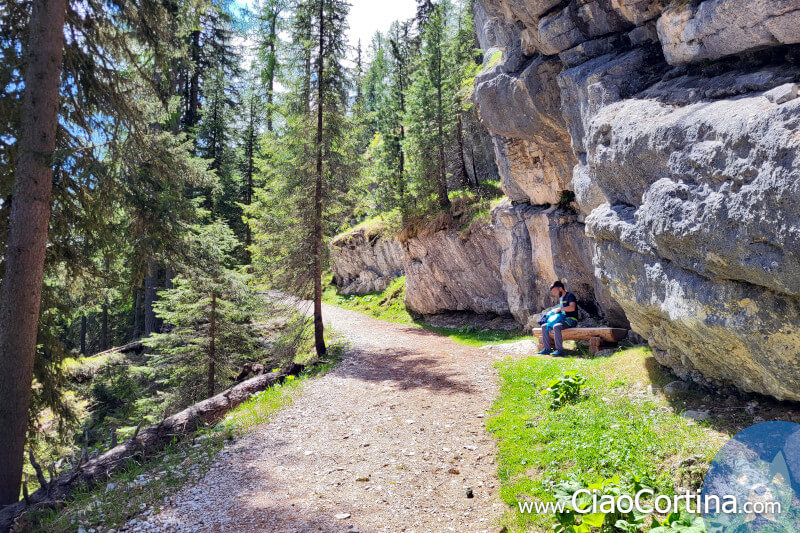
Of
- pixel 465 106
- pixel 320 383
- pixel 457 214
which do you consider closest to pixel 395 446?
pixel 320 383

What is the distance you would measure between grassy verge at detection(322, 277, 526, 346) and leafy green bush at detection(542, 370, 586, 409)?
6911 mm

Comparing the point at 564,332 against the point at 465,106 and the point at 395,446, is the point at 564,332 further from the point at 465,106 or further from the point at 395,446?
the point at 465,106

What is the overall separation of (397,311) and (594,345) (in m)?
13.8

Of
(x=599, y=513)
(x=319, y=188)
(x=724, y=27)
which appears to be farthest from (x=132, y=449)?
(x=724, y=27)

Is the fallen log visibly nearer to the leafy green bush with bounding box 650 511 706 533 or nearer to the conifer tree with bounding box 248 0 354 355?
the conifer tree with bounding box 248 0 354 355

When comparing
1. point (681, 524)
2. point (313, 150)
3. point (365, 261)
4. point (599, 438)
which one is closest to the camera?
point (681, 524)

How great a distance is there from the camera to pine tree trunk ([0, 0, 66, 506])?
706 centimetres

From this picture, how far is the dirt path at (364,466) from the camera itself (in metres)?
5.16

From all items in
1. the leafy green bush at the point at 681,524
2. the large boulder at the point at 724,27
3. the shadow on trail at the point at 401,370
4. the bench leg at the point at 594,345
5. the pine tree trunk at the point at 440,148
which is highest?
the pine tree trunk at the point at 440,148

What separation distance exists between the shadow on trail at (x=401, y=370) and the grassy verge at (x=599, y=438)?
6.06ft

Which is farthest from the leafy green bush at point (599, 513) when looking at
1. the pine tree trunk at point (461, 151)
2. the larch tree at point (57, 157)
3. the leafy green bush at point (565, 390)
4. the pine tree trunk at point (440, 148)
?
the pine tree trunk at point (461, 151)

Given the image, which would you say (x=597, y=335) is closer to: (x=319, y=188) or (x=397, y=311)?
(x=319, y=188)

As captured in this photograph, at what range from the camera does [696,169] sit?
540 cm

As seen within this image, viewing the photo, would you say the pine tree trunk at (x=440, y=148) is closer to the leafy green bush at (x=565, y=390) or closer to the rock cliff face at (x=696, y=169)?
the rock cliff face at (x=696, y=169)
